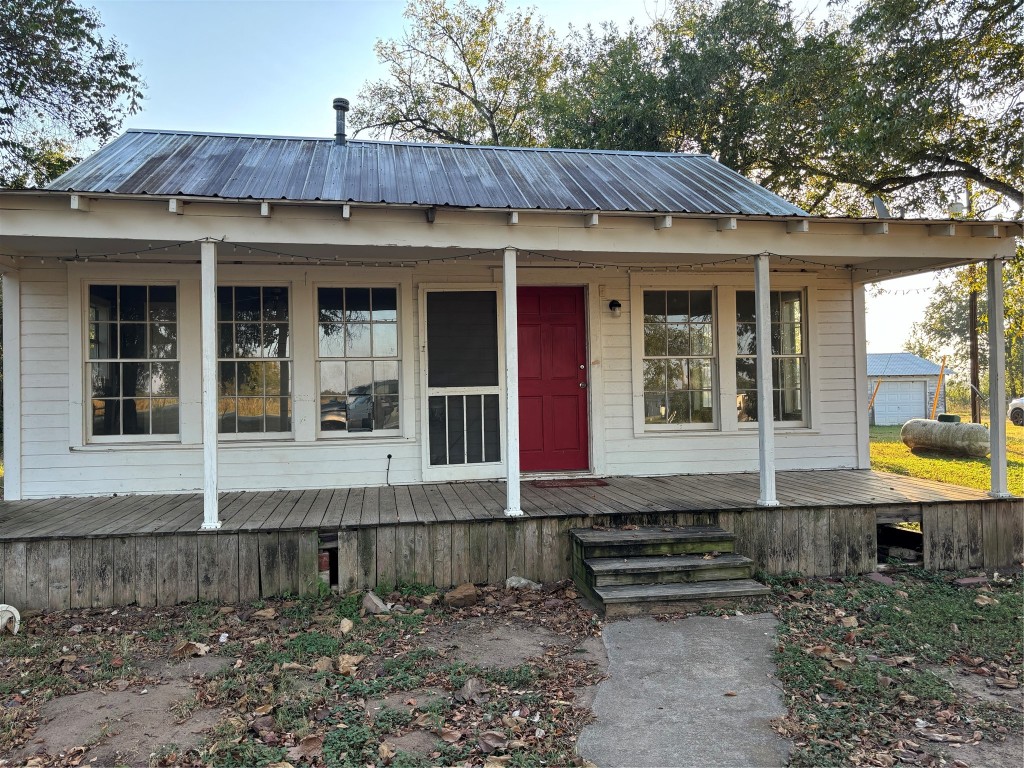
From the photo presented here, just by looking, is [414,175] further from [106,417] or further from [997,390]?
[997,390]

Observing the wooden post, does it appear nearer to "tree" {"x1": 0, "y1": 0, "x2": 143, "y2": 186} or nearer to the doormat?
the doormat

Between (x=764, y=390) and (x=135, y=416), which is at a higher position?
(x=764, y=390)

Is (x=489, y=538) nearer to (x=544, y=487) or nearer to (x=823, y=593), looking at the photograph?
(x=544, y=487)

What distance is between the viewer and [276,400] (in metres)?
6.24

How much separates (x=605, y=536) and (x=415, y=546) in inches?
Answer: 54.9

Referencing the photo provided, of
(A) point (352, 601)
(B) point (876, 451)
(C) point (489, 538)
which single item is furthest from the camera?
(B) point (876, 451)

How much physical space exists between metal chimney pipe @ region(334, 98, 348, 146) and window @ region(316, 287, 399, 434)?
2.17 m

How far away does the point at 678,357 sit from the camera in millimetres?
6875

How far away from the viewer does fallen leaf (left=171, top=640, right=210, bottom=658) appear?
12.4 ft

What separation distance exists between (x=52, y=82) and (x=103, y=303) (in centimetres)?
942

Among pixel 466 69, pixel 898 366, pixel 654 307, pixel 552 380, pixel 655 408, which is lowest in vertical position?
pixel 655 408

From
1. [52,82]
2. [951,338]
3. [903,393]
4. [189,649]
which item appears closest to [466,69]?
[52,82]

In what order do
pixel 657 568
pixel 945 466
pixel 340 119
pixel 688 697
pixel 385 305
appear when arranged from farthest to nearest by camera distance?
pixel 945 466 < pixel 340 119 < pixel 385 305 < pixel 657 568 < pixel 688 697

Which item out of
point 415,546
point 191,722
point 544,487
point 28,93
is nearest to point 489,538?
point 415,546
